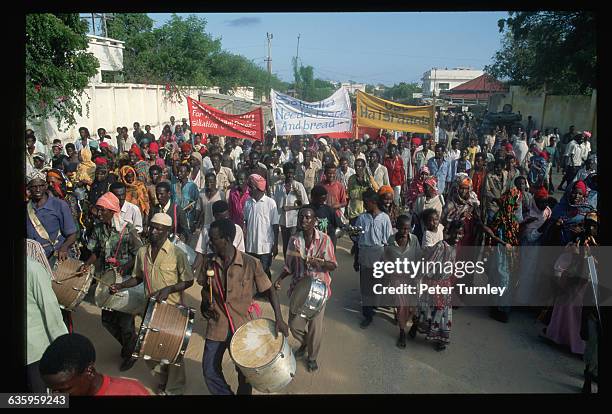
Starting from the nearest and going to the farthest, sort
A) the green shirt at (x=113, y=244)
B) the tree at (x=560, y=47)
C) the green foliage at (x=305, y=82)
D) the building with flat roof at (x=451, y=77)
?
1. the green shirt at (x=113, y=244)
2. the tree at (x=560, y=47)
3. the green foliage at (x=305, y=82)
4. the building with flat roof at (x=451, y=77)

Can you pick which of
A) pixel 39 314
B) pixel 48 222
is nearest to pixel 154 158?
pixel 48 222

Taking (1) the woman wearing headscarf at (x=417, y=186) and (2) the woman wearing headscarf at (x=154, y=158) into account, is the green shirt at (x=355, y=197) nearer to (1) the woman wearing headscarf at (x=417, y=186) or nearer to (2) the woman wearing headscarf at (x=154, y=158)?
(1) the woman wearing headscarf at (x=417, y=186)

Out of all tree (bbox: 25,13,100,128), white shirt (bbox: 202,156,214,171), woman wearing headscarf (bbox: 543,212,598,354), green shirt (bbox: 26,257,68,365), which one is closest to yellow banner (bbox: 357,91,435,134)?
white shirt (bbox: 202,156,214,171)

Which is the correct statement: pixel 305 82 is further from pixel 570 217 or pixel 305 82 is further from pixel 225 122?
pixel 570 217

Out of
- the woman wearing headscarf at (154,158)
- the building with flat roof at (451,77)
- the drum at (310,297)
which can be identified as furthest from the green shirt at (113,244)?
the building with flat roof at (451,77)

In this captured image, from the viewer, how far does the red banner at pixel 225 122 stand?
920 centimetres

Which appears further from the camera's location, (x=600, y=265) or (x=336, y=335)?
(x=336, y=335)

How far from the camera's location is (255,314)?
14.0 ft

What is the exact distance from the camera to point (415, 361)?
196 inches

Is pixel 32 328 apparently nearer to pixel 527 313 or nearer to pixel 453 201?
pixel 453 201

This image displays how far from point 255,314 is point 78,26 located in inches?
385

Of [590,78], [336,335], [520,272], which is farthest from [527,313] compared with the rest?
[590,78]

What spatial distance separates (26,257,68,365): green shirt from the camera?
3211 millimetres

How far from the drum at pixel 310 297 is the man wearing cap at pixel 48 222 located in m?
2.40
